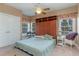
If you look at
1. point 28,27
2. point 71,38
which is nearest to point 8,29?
point 28,27

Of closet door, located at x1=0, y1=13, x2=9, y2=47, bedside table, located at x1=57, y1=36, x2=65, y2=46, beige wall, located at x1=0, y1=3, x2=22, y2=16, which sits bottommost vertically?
bedside table, located at x1=57, y1=36, x2=65, y2=46

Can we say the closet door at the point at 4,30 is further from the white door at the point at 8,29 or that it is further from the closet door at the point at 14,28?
the closet door at the point at 14,28

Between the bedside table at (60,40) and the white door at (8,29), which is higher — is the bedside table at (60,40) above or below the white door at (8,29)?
below

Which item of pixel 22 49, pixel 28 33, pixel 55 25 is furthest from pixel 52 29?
pixel 22 49

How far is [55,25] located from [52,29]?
313mm

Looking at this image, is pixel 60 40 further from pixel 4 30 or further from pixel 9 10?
pixel 9 10

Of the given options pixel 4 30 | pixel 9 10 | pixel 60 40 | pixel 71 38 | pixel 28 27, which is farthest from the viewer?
pixel 28 27

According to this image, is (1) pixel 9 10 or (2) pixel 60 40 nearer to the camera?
(1) pixel 9 10

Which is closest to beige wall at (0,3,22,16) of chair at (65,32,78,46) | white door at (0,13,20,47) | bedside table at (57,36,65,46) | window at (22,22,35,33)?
white door at (0,13,20,47)

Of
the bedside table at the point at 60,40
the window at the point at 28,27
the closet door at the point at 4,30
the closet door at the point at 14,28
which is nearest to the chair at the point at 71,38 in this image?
the bedside table at the point at 60,40

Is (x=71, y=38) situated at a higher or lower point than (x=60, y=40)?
higher

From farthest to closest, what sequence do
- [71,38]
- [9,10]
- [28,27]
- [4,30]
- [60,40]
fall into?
[28,27], [60,40], [9,10], [4,30], [71,38]

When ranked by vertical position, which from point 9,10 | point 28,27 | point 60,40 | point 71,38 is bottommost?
point 60,40

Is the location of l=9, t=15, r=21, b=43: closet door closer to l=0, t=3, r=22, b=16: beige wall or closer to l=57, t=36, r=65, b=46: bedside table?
l=0, t=3, r=22, b=16: beige wall
